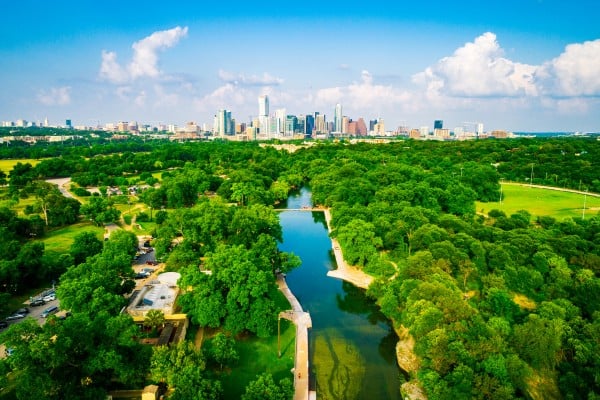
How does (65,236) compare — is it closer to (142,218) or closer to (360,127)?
(142,218)

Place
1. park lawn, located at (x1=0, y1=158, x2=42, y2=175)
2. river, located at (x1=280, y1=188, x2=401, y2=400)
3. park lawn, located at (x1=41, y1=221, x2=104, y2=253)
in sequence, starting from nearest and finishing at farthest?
river, located at (x1=280, y1=188, x2=401, y2=400), park lawn, located at (x1=41, y1=221, x2=104, y2=253), park lawn, located at (x1=0, y1=158, x2=42, y2=175)

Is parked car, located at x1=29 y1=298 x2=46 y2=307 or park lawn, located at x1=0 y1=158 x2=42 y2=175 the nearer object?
parked car, located at x1=29 y1=298 x2=46 y2=307

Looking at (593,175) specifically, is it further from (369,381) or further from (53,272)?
(53,272)

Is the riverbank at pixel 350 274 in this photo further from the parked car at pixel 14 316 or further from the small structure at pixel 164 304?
the parked car at pixel 14 316

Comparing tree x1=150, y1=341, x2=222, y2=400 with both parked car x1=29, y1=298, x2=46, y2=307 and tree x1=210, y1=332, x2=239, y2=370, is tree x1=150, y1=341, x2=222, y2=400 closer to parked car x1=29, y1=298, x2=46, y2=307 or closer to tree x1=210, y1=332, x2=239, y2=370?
tree x1=210, y1=332, x2=239, y2=370

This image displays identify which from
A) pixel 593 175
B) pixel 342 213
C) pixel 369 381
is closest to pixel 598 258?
pixel 369 381

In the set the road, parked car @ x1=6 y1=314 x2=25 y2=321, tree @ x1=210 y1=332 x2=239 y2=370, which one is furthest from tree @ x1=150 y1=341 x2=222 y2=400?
parked car @ x1=6 y1=314 x2=25 y2=321
